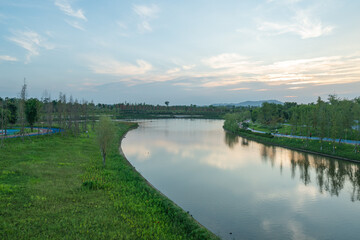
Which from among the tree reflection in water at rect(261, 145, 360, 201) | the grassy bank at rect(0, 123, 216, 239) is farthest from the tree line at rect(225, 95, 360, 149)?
the grassy bank at rect(0, 123, 216, 239)

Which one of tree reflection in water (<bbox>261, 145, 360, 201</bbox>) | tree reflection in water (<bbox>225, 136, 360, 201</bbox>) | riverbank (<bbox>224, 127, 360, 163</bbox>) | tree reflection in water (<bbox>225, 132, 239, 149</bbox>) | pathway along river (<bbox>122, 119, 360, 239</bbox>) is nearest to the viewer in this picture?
pathway along river (<bbox>122, 119, 360, 239</bbox>)

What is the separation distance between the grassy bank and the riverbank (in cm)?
3577

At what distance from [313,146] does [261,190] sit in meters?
28.3

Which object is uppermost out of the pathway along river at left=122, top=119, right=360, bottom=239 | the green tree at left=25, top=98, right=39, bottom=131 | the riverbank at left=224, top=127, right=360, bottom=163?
the green tree at left=25, top=98, right=39, bottom=131

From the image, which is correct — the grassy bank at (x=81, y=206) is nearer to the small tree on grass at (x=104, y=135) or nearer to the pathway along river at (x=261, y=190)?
the small tree on grass at (x=104, y=135)

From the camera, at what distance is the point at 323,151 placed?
1702 inches

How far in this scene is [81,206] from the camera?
655 inches

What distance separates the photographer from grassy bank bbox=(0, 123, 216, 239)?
1339cm

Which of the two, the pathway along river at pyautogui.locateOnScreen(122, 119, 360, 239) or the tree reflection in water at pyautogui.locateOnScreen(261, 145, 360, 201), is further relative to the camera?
the tree reflection in water at pyautogui.locateOnScreen(261, 145, 360, 201)

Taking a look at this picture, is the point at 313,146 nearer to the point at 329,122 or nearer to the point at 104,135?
the point at 329,122

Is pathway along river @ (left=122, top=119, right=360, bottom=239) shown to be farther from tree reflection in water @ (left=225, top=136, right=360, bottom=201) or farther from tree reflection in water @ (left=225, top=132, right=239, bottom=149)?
tree reflection in water @ (left=225, top=132, right=239, bottom=149)

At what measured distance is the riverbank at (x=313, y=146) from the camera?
39.0m

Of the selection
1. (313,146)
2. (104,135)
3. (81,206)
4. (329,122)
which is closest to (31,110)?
(104,135)

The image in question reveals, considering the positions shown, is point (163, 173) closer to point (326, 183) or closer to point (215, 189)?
point (215, 189)
